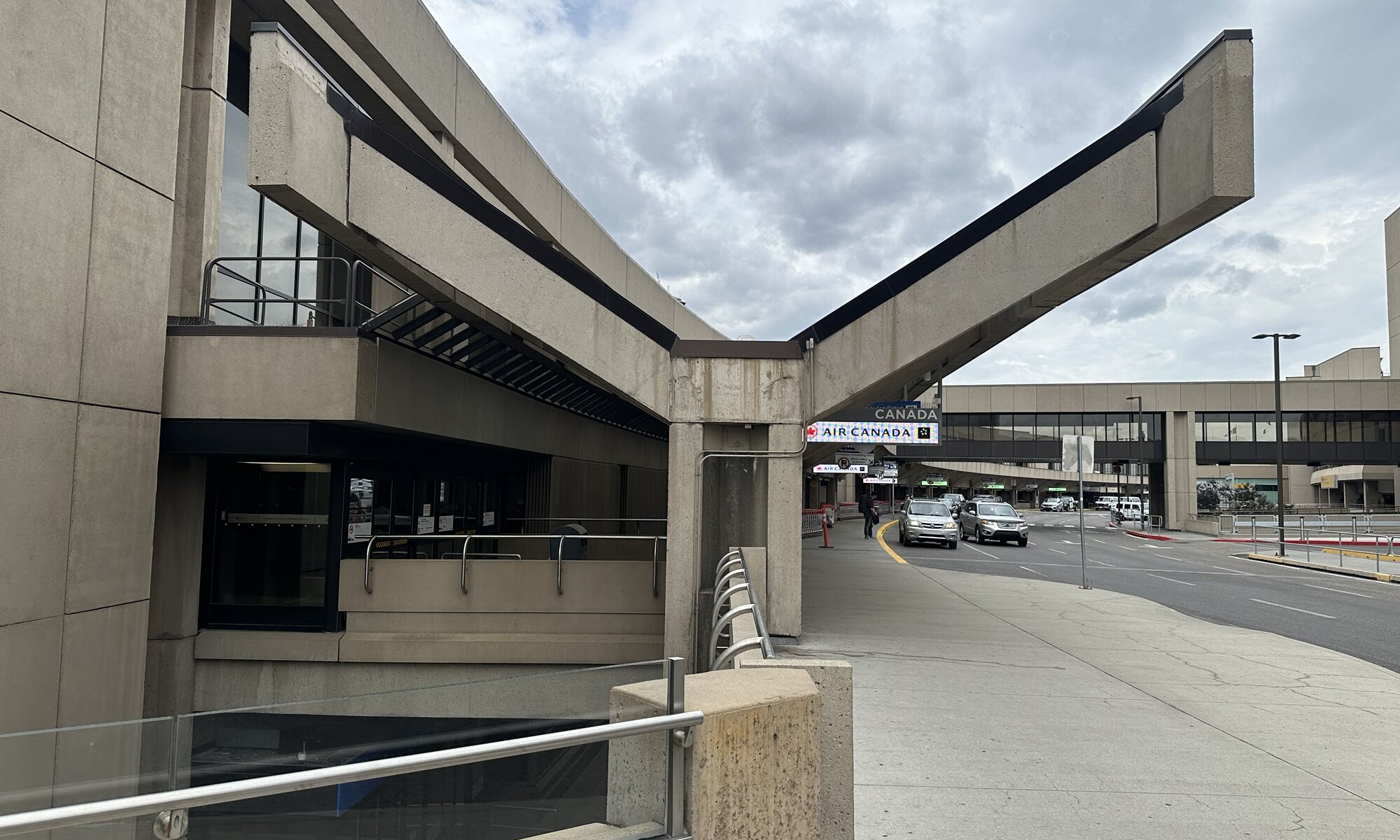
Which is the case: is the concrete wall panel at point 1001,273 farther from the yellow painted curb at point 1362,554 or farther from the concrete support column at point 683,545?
the yellow painted curb at point 1362,554

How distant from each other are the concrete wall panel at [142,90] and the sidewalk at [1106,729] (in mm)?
9796

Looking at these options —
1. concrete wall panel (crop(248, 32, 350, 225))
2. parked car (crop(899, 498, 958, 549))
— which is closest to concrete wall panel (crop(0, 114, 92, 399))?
concrete wall panel (crop(248, 32, 350, 225))

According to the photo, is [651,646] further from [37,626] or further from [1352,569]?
[1352,569]

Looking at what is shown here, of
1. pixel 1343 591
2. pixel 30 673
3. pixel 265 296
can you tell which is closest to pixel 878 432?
pixel 265 296

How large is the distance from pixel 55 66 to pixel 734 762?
10438mm

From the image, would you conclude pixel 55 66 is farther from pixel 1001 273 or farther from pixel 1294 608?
pixel 1294 608

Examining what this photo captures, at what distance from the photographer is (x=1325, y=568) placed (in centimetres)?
2600

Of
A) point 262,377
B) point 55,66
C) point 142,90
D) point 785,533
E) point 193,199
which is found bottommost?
point 785,533

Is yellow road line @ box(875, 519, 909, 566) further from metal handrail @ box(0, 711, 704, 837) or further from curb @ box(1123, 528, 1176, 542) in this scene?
metal handrail @ box(0, 711, 704, 837)

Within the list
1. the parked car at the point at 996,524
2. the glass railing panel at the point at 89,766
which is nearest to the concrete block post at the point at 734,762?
the glass railing panel at the point at 89,766

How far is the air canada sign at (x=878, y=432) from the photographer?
1320cm

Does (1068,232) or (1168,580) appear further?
(1168,580)

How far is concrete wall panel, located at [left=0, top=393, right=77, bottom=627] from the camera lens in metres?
8.68

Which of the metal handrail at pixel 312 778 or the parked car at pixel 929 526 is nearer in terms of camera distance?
the metal handrail at pixel 312 778
